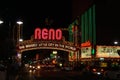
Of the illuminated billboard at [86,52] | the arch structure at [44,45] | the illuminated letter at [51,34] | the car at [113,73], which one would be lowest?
the car at [113,73]

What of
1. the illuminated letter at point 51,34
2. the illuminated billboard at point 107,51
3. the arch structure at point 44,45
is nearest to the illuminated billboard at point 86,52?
the illuminated billboard at point 107,51

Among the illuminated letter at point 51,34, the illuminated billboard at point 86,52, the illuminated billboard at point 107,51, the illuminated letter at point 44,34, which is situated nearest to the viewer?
the illuminated billboard at point 107,51

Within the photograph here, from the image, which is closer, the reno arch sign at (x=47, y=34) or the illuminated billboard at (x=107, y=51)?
the illuminated billboard at (x=107, y=51)

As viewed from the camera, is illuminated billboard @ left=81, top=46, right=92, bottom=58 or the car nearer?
the car

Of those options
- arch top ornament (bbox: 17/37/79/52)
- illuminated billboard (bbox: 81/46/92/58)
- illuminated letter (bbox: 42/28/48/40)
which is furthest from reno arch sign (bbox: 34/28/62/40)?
illuminated billboard (bbox: 81/46/92/58)

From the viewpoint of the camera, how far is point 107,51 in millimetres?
74688

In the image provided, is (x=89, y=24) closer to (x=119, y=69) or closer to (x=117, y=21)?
(x=117, y=21)

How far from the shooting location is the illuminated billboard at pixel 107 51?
73.6 m

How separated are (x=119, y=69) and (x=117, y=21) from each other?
40.2m

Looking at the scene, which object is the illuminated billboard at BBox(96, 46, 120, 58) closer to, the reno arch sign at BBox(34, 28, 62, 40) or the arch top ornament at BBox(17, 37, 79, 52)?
the arch top ornament at BBox(17, 37, 79, 52)

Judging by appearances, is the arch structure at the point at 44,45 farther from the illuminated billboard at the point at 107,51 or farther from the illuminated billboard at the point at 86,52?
the illuminated billboard at the point at 107,51

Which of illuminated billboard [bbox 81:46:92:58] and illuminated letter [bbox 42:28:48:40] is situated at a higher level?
illuminated letter [bbox 42:28:48:40]

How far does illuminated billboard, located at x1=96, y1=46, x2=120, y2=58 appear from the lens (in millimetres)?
73625

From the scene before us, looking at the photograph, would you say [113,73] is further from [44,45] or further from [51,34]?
[44,45]
